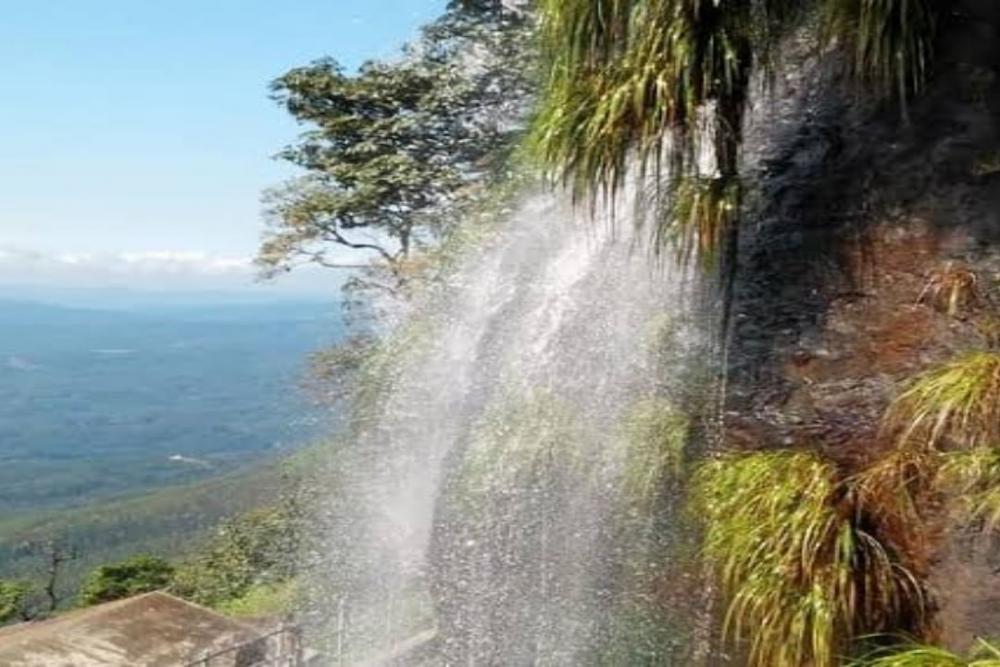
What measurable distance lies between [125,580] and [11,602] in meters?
2.86

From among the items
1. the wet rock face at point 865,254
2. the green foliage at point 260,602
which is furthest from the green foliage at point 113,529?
the wet rock face at point 865,254

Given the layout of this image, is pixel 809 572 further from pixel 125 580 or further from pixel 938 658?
pixel 125 580

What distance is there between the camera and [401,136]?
44.1 feet

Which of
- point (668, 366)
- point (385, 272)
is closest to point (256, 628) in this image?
point (385, 272)

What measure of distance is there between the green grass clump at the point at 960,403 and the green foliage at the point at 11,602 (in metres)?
21.2

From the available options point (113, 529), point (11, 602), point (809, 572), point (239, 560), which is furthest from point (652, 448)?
point (113, 529)

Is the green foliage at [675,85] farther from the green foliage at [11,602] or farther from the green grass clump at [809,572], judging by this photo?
the green foliage at [11,602]

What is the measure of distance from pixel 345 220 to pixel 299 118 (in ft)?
4.96

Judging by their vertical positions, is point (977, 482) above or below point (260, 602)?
above

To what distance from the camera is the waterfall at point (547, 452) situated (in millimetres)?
4629

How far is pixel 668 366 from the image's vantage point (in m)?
4.75

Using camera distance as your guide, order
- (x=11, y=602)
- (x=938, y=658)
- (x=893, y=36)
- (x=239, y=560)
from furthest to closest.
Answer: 1. (x=11, y=602)
2. (x=239, y=560)
3. (x=893, y=36)
4. (x=938, y=658)

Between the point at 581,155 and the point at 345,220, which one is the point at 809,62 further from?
the point at 345,220

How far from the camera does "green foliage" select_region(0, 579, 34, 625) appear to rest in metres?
21.2
